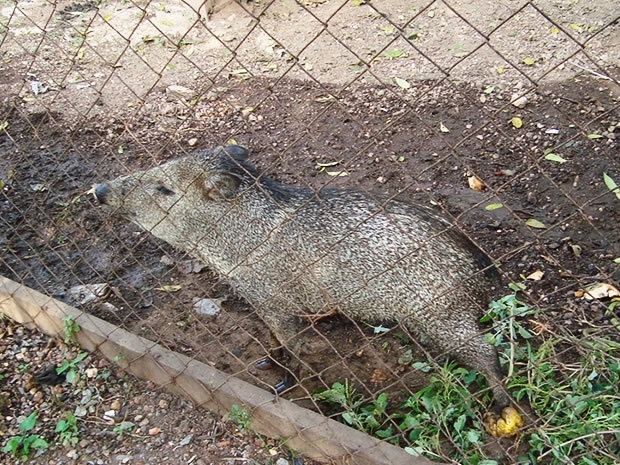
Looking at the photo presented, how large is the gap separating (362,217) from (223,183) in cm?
Result: 61

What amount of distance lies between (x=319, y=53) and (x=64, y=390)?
3.35m

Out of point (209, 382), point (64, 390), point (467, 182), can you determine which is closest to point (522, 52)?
point (467, 182)

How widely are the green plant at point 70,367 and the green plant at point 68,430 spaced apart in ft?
0.64

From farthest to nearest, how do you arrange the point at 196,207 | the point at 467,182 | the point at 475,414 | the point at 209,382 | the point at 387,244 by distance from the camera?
the point at 467,182 < the point at 196,207 < the point at 387,244 < the point at 209,382 < the point at 475,414

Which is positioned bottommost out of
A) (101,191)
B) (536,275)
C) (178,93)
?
(178,93)

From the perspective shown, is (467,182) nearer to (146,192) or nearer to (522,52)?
(522,52)

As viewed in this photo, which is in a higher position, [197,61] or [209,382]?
[209,382]

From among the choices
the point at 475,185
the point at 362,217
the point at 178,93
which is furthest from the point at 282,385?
the point at 178,93

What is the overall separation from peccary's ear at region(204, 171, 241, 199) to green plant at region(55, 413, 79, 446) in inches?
41.8

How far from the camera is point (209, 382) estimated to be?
225cm

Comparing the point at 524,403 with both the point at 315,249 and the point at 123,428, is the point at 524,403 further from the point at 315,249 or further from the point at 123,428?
the point at 123,428

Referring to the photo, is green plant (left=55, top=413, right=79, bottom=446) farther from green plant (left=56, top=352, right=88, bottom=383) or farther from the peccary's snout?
the peccary's snout

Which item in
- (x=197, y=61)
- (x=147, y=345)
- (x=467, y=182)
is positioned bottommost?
(x=197, y=61)

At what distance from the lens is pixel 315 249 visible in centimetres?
250
